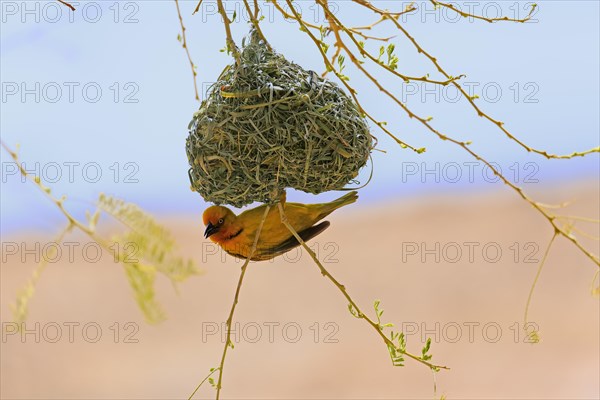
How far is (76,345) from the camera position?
202 inches

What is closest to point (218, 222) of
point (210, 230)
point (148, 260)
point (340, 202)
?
point (210, 230)

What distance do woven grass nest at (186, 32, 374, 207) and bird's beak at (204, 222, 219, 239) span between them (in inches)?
6.9

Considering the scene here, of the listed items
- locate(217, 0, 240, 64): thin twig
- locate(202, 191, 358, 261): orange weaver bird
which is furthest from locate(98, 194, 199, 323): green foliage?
locate(202, 191, 358, 261): orange weaver bird

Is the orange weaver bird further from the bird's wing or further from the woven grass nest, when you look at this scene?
the woven grass nest

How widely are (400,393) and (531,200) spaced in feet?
12.0

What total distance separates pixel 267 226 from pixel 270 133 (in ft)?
1.04

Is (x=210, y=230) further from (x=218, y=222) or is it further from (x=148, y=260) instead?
(x=148, y=260)

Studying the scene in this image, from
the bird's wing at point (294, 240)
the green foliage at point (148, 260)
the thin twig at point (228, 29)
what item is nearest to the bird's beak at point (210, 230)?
the bird's wing at point (294, 240)

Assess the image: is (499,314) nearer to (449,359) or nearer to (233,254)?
(449,359)

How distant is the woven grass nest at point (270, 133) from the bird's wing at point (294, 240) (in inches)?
7.2

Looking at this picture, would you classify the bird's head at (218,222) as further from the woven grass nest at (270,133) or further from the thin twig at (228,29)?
the thin twig at (228,29)

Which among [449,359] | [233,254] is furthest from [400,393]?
[233,254]

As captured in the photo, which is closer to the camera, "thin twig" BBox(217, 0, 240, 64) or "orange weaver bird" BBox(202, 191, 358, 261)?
"thin twig" BBox(217, 0, 240, 64)

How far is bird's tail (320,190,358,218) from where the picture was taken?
1704mm
